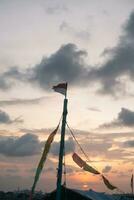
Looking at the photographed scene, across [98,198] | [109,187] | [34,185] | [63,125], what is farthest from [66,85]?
[98,198]

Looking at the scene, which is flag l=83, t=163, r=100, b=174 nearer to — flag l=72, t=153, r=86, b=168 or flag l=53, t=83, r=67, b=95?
flag l=72, t=153, r=86, b=168

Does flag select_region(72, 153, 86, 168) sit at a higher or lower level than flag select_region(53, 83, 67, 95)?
lower

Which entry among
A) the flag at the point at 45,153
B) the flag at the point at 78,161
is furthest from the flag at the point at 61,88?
the flag at the point at 78,161

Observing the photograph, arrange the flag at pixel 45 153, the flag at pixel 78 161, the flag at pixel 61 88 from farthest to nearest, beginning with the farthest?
the flag at pixel 78 161
the flag at pixel 61 88
the flag at pixel 45 153

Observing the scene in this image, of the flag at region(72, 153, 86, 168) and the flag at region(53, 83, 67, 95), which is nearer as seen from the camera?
the flag at region(53, 83, 67, 95)

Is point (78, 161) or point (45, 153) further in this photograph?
point (78, 161)

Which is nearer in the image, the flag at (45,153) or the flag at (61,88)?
the flag at (45,153)

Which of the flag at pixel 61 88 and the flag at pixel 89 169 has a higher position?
the flag at pixel 61 88

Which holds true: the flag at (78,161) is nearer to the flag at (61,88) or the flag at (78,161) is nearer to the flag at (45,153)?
the flag at (45,153)

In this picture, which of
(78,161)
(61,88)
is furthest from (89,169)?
(61,88)

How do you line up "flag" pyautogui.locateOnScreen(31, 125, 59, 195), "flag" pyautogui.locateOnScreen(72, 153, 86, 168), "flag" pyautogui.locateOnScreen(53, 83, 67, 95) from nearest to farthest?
"flag" pyautogui.locateOnScreen(31, 125, 59, 195), "flag" pyautogui.locateOnScreen(53, 83, 67, 95), "flag" pyautogui.locateOnScreen(72, 153, 86, 168)

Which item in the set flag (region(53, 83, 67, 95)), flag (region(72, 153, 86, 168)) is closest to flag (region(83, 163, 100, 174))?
flag (region(72, 153, 86, 168))

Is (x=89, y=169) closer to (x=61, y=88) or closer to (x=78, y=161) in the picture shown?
(x=78, y=161)

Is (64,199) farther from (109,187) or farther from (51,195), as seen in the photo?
(109,187)
